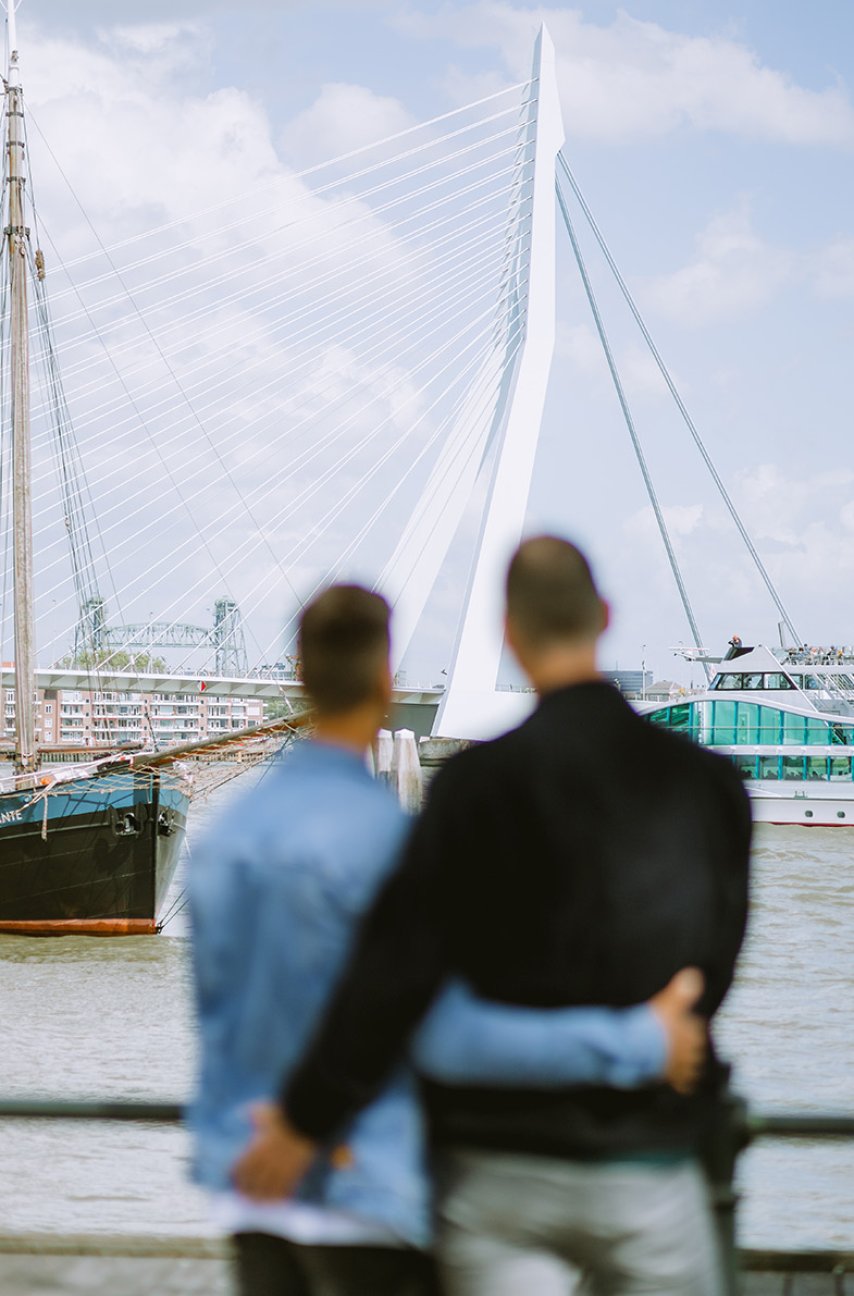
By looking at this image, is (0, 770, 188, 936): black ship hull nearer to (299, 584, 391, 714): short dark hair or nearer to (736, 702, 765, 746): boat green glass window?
(299, 584, 391, 714): short dark hair

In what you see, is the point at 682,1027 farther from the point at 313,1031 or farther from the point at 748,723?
the point at 748,723

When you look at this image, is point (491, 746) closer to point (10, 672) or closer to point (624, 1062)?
point (624, 1062)

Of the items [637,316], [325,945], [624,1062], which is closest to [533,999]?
[624,1062]

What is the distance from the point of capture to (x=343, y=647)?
4.90 feet

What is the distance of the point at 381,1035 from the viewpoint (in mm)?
1335

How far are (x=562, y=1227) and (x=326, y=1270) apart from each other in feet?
0.74

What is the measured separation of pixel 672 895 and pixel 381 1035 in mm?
295

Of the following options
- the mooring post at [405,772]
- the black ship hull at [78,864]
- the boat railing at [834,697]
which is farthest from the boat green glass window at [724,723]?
the black ship hull at [78,864]

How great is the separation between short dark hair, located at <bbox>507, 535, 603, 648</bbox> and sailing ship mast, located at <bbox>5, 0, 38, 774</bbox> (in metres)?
18.1

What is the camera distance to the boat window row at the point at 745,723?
3303cm

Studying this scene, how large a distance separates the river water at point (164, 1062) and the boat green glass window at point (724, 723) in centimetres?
1364

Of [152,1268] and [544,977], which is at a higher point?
[544,977]

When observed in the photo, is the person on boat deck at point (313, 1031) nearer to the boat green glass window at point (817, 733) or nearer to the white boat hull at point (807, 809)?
the white boat hull at point (807, 809)

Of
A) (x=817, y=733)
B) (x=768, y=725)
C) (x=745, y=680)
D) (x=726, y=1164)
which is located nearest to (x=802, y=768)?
(x=817, y=733)
